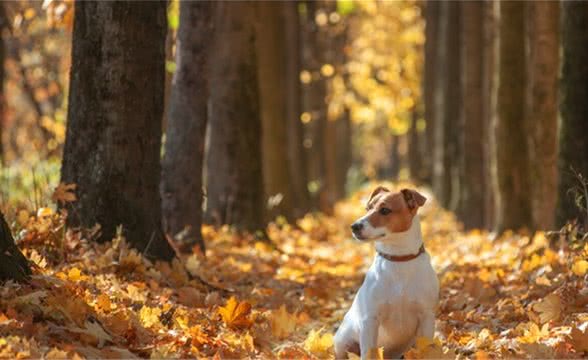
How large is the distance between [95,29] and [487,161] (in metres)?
13.0

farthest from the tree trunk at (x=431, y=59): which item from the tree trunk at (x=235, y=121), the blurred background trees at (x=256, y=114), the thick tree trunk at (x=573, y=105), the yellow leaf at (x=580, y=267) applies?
the yellow leaf at (x=580, y=267)

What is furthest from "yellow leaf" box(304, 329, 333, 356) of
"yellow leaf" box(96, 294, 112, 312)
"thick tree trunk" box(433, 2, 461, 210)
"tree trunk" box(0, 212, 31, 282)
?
"thick tree trunk" box(433, 2, 461, 210)

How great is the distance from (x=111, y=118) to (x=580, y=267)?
4613mm

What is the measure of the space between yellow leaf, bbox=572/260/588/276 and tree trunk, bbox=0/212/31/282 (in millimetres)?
4666

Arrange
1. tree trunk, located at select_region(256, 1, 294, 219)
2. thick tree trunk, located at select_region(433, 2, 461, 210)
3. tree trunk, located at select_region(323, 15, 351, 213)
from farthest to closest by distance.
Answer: tree trunk, located at select_region(323, 15, 351, 213)
thick tree trunk, located at select_region(433, 2, 461, 210)
tree trunk, located at select_region(256, 1, 294, 219)

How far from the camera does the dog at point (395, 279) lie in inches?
247

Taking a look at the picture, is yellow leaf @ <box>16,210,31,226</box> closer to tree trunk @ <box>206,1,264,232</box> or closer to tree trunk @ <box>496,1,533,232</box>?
tree trunk @ <box>206,1,264,232</box>

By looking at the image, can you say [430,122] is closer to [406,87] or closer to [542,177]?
[406,87]

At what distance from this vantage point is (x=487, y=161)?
2059cm

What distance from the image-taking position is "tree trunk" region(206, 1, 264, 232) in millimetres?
14844

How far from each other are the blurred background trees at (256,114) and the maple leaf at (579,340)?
2371 millimetres

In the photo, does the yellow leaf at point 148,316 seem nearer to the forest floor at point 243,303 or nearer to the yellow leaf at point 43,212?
the forest floor at point 243,303

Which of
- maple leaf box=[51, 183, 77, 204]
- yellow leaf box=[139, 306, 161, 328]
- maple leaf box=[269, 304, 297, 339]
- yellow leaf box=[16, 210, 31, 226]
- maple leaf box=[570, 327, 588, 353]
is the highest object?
maple leaf box=[51, 183, 77, 204]

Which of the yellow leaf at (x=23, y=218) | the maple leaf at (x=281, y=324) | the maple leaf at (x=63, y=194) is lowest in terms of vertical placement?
the maple leaf at (x=281, y=324)
